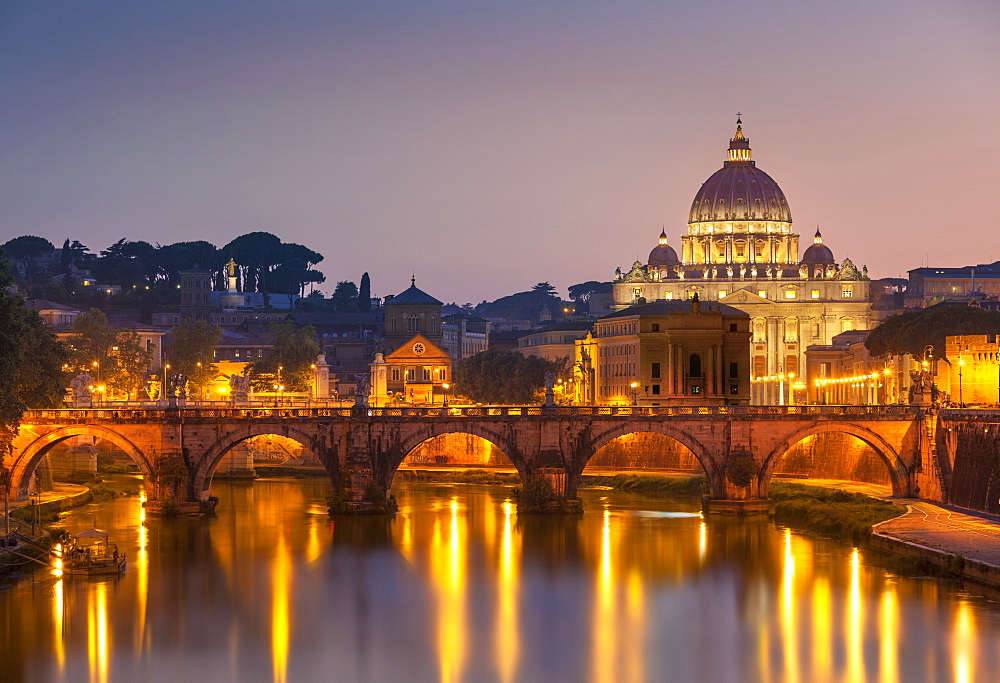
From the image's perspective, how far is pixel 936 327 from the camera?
114 meters

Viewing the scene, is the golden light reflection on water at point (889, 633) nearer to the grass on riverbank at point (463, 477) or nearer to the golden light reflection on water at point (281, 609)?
the golden light reflection on water at point (281, 609)

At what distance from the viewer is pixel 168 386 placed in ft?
477

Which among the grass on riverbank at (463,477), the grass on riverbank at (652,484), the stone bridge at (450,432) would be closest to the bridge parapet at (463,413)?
the stone bridge at (450,432)

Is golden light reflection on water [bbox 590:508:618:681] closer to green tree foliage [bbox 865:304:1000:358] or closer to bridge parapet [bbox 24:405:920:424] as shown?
bridge parapet [bbox 24:405:920:424]

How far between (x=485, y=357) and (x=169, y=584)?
8754 centimetres

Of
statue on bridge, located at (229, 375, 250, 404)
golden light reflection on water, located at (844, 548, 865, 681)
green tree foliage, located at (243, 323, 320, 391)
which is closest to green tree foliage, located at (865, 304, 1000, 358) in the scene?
statue on bridge, located at (229, 375, 250, 404)

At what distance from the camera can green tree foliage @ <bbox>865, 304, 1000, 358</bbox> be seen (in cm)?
11200

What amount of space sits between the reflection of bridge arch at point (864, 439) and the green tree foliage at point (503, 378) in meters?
57.8

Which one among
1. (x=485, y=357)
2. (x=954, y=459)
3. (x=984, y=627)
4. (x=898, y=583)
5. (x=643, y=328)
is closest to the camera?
(x=984, y=627)

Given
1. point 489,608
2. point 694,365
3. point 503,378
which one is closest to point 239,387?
point 503,378

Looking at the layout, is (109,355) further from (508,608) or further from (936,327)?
(508,608)

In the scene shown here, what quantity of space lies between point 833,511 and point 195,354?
89.1 m

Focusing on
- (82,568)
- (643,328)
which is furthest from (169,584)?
(643,328)

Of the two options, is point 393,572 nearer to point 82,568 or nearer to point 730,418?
point 82,568
